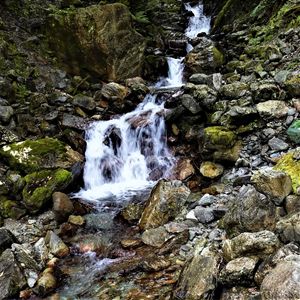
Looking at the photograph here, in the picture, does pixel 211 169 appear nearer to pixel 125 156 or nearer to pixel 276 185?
pixel 125 156

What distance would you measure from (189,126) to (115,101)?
3.35 metres

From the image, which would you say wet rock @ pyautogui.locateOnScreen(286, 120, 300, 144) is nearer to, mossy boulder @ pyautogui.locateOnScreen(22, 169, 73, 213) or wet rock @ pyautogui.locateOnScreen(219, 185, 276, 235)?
wet rock @ pyautogui.locateOnScreen(219, 185, 276, 235)

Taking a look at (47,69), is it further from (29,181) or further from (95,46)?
(29,181)

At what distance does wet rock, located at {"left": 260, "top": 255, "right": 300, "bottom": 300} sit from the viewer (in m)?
3.08

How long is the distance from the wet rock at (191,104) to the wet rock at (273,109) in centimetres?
155

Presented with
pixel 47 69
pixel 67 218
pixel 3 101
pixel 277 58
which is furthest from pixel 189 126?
pixel 47 69

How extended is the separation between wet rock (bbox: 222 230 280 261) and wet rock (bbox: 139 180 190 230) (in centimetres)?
229

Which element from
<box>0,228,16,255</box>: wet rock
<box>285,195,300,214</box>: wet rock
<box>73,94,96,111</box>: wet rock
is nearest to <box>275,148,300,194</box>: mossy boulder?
<box>285,195,300,214</box>: wet rock

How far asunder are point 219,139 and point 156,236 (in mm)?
2849

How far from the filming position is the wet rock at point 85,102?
11445 millimetres

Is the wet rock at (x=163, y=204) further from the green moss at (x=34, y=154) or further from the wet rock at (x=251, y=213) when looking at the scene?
the green moss at (x=34, y=154)

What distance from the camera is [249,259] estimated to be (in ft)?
Result: 13.5

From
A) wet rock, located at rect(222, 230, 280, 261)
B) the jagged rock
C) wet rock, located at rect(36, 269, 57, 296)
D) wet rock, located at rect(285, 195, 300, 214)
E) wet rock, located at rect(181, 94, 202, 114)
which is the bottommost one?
wet rock, located at rect(36, 269, 57, 296)

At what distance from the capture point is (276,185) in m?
4.91
